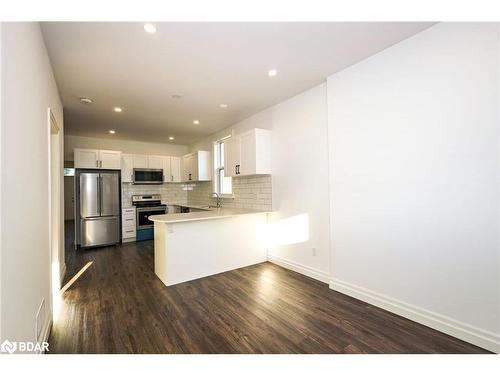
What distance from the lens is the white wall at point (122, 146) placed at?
5438mm

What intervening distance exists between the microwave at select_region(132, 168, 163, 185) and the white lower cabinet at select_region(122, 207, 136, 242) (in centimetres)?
74

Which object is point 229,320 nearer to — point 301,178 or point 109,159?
point 301,178

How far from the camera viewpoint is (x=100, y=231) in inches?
197

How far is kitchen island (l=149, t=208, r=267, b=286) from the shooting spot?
119 inches

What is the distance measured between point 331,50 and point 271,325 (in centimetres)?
271

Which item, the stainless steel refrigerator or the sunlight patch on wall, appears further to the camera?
the stainless steel refrigerator

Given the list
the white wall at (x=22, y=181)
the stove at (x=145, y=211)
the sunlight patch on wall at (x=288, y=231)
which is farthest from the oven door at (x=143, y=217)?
the white wall at (x=22, y=181)

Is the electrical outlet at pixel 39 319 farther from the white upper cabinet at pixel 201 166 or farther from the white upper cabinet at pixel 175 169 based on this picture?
the white upper cabinet at pixel 175 169

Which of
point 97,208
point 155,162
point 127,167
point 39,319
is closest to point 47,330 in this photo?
point 39,319

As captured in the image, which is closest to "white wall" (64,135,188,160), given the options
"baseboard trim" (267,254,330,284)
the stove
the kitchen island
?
the stove

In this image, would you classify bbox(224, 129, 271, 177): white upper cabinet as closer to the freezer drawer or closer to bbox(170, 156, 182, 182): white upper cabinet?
bbox(170, 156, 182, 182): white upper cabinet

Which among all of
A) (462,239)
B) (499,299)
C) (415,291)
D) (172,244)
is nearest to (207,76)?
(172,244)

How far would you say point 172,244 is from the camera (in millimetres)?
3041

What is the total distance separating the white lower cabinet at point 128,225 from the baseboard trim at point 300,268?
3547mm
